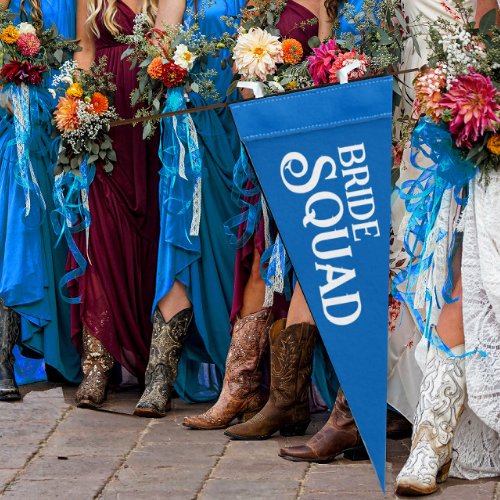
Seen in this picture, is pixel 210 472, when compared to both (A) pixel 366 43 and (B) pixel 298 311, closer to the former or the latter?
(B) pixel 298 311

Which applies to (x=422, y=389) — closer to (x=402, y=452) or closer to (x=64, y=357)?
(x=402, y=452)

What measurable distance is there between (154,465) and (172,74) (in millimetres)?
1701

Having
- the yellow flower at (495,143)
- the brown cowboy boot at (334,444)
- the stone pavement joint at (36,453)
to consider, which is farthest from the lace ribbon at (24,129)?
the yellow flower at (495,143)

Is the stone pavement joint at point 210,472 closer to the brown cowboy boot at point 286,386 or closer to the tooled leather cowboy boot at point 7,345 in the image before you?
the brown cowboy boot at point 286,386

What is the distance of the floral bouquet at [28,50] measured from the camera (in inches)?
234

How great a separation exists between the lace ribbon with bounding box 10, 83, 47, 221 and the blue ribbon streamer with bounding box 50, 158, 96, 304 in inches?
5.2

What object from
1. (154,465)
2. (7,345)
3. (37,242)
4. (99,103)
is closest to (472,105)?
(154,465)

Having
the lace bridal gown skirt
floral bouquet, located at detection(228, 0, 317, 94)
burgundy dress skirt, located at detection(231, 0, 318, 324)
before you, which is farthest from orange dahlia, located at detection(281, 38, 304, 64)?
the lace bridal gown skirt

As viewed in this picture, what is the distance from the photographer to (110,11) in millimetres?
5996

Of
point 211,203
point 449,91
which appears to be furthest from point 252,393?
point 449,91

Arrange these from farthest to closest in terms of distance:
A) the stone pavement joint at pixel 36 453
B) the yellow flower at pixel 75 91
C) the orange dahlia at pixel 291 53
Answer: the yellow flower at pixel 75 91, the orange dahlia at pixel 291 53, the stone pavement joint at pixel 36 453

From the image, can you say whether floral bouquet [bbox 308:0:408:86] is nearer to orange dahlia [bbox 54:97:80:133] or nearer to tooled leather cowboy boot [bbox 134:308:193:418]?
orange dahlia [bbox 54:97:80:133]

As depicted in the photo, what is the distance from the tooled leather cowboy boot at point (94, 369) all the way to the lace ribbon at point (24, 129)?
2.15ft

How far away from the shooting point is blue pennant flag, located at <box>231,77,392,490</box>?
4.15 metres
